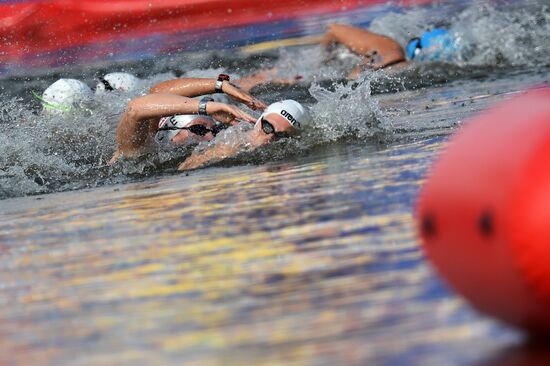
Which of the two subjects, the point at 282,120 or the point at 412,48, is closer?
the point at 282,120

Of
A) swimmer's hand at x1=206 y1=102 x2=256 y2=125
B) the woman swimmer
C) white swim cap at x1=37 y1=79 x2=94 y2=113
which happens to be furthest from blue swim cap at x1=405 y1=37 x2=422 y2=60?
swimmer's hand at x1=206 y1=102 x2=256 y2=125

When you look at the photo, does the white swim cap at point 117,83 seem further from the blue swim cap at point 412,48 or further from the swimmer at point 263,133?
the blue swim cap at point 412,48

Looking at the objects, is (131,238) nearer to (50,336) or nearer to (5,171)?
(50,336)

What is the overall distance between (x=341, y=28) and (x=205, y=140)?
4829 mm

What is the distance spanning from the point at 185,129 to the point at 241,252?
483 centimetres

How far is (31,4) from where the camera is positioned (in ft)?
52.6

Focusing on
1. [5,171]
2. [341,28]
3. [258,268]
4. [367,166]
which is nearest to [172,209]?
[367,166]

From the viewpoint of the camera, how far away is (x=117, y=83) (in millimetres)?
12641

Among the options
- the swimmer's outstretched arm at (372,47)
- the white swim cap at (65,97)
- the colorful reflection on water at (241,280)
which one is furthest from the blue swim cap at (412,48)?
the colorful reflection on water at (241,280)

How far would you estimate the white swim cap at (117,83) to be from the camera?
12484mm

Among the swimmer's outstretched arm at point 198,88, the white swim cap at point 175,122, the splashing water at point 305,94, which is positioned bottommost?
the splashing water at point 305,94

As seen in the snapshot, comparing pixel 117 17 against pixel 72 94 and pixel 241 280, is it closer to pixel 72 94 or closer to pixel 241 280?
pixel 72 94

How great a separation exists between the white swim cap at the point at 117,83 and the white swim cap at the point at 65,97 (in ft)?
0.58

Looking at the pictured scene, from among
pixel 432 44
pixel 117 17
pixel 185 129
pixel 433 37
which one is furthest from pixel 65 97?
pixel 433 37
